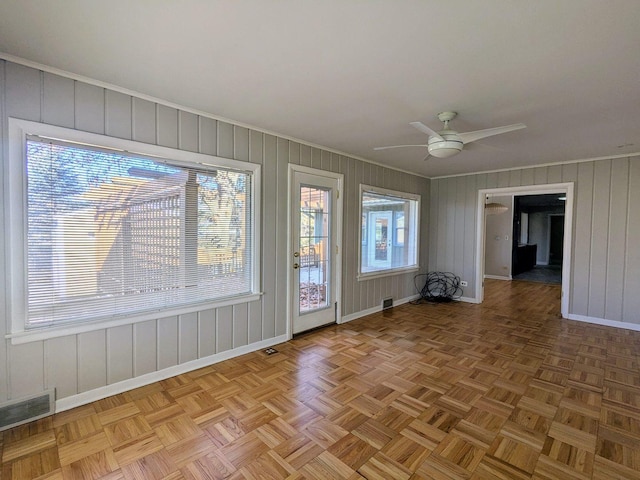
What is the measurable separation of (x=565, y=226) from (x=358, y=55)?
465 centimetres

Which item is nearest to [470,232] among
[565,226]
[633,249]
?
[565,226]

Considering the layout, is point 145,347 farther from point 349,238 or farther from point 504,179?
point 504,179

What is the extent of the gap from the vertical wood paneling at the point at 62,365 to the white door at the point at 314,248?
6.77 ft

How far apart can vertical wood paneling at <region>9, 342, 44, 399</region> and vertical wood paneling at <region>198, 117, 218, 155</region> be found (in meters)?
1.94

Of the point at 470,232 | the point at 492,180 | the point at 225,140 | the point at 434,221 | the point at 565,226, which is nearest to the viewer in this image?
the point at 225,140

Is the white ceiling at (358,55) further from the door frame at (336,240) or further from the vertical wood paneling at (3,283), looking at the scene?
the door frame at (336,240)

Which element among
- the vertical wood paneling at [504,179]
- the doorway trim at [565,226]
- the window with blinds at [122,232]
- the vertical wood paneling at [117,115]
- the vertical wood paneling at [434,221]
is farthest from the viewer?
the vertical wood paneling at [434,221]

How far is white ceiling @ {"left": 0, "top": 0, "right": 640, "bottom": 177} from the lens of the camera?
4.97 feet

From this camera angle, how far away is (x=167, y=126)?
2.67m

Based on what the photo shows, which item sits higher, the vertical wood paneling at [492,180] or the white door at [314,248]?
the vertical wood paneling at [492,180]

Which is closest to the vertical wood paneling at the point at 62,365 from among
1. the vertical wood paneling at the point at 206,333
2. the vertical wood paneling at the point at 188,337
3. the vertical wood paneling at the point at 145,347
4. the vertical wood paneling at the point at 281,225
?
the vertical wood paneling at the point at 145,347

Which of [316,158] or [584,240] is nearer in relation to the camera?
[316,158]

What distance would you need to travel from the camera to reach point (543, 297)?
6.20m

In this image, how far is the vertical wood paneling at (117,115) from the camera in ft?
7.75
